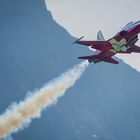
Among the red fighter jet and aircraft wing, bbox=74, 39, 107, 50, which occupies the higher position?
aircraft wing, bbox=74, 39, 107, 50

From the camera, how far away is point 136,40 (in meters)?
84.4

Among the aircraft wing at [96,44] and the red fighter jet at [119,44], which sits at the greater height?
the aircraft wing at [96,44]

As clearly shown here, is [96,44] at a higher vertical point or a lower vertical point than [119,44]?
higher

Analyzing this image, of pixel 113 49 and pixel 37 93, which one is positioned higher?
pixel 37 93

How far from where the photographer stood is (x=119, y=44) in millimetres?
83938

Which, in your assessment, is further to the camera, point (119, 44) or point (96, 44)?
point (96, 44)

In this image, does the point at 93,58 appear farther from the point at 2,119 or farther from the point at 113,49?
the point at 2,119

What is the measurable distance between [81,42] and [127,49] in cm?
1055

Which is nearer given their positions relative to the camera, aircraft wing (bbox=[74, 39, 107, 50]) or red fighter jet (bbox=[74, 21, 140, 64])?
red fighter jet (bbox=[74, 21, 140, 64])

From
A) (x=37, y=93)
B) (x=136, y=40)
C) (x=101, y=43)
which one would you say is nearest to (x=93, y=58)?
(x=101, y=43)

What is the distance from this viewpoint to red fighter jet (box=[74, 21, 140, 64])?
8212 cm

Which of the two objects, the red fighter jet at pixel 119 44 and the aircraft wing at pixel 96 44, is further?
the aircraft wing at pixel 96 44

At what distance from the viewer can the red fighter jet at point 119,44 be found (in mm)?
82119

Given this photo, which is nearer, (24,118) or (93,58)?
(93,58)
